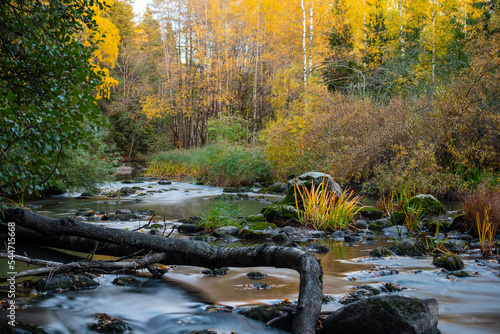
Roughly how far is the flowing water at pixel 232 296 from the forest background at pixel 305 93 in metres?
1.22

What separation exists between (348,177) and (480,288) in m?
9.67

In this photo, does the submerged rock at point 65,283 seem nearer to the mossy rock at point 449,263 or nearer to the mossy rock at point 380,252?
the mossy rock at point 380,252

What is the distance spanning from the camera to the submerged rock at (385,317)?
304 cm

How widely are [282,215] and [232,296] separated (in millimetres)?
4646

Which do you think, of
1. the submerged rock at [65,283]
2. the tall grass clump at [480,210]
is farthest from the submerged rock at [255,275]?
the tall grass clump at [480,210]

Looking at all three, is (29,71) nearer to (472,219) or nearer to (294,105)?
(472,219)

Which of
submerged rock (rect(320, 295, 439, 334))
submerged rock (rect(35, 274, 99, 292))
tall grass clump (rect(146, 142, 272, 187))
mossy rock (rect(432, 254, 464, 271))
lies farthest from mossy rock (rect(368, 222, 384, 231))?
tall grass clump (rect(146, 142, 272, 187))

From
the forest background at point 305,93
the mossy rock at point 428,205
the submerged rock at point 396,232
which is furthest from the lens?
the forest background at point 305,93

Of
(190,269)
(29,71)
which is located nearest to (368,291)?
(190,269)

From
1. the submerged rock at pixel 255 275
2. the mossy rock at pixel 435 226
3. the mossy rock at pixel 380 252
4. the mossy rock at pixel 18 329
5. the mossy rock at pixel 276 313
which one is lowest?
the mossy rock at pixel 435 226

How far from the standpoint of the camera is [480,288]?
15.3ft

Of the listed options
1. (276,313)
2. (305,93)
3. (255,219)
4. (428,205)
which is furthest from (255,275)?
(305,93)

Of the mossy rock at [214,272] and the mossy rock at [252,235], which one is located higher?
the mossy rock at [214,272]

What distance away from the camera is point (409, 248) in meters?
6.35
